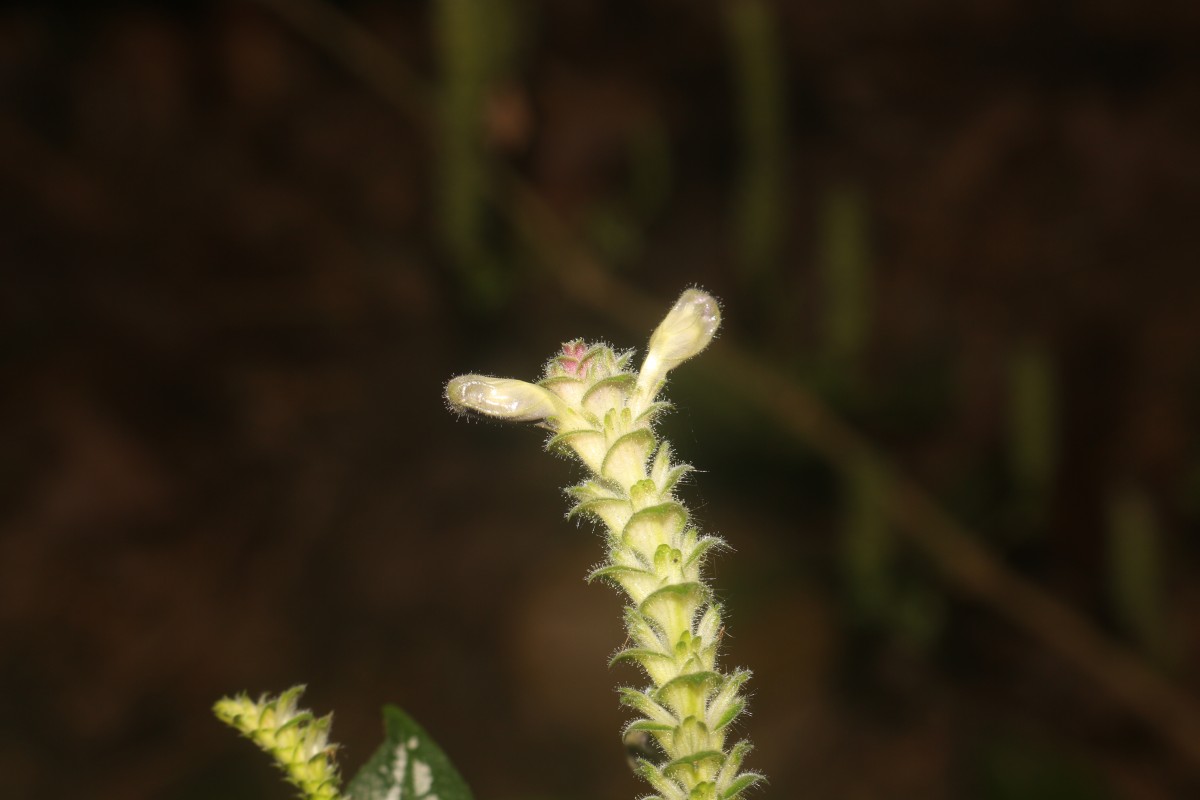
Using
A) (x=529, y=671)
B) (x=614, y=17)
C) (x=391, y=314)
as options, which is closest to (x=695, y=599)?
(x=529, y=671)

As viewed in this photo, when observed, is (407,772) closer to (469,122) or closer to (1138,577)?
(469,122)

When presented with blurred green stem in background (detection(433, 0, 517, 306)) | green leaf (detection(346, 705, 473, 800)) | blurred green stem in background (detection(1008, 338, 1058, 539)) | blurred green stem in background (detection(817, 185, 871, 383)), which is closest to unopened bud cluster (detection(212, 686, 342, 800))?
green leaf (detection(346, 705, 473, 800))

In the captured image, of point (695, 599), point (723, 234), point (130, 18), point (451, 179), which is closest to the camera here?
point (695, 599)

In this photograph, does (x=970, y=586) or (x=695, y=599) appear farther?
(x=970, y=586)

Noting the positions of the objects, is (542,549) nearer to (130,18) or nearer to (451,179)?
(451,179)

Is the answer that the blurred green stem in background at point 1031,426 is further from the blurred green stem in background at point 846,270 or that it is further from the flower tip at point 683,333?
the flower tip at point 683,333

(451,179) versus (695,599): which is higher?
(451,179)

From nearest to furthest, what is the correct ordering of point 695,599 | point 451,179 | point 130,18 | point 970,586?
point 695,599 < point 451,179 < point 970,586 < point 130,18
